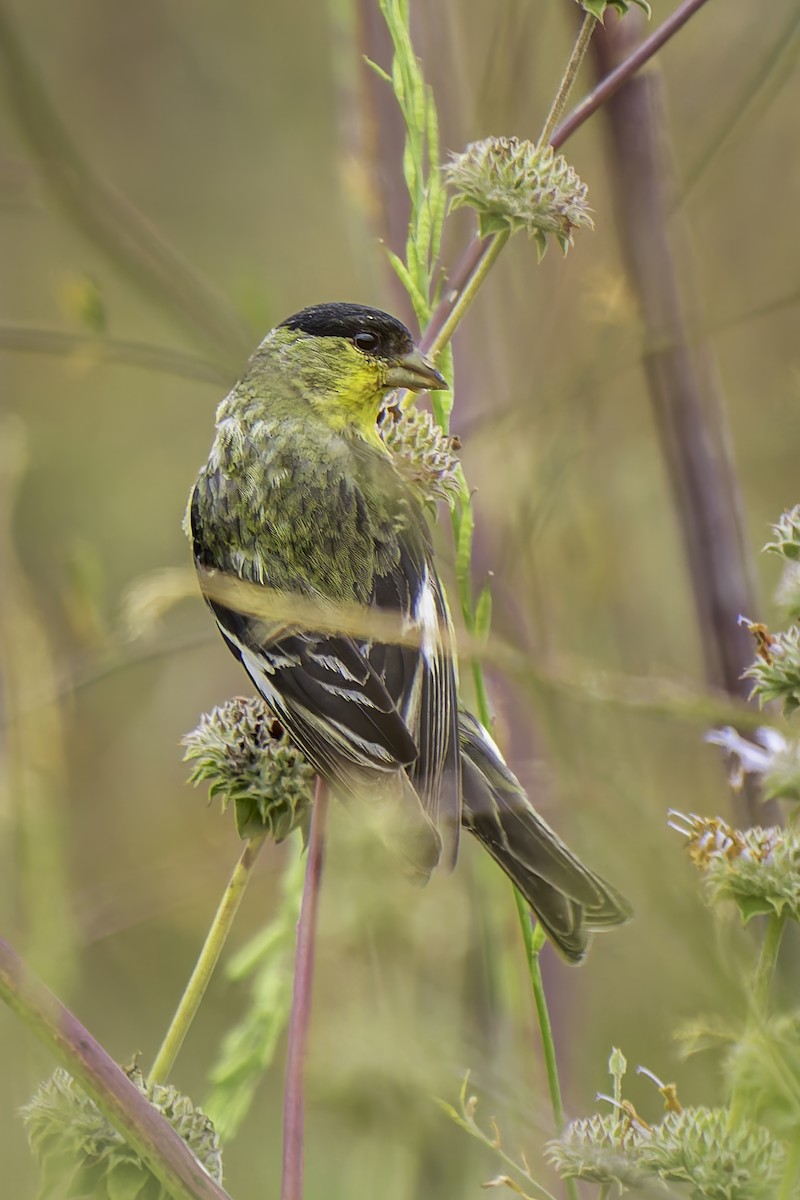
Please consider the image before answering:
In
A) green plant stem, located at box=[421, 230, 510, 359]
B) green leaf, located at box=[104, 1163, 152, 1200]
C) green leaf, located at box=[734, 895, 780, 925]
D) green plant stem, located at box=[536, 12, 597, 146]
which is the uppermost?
green plant stem, located at box=[536, 12, 597, 146]

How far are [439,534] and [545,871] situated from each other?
0.73 meters

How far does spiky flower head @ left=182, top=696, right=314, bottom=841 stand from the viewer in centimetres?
189

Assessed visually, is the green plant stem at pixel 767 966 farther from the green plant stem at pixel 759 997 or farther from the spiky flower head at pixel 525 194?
the spiky flower head at pixel 525 194

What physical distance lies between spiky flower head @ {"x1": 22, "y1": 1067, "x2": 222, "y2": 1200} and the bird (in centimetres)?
50

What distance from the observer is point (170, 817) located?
4680 mm

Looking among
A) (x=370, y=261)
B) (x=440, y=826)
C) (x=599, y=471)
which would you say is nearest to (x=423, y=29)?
(x=370, y=261)

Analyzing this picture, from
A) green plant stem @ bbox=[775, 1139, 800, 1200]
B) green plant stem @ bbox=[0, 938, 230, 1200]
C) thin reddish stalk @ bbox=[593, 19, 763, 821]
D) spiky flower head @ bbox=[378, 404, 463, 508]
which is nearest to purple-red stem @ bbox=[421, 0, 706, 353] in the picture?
spiky flower head @ bbox=[378, 404, 463, 508]

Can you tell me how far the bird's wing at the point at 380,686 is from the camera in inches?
83.5

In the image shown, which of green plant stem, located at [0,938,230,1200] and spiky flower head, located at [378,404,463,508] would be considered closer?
green plant stem, located at [0,938,230,1200]

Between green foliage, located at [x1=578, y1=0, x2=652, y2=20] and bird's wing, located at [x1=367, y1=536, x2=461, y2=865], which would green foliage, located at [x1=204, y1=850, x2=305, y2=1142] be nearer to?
bird's wing, located at [x1=367, y1=536, x2=461, y2=865]

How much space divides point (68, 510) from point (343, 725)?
3784mm

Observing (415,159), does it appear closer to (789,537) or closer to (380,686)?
(789,537)

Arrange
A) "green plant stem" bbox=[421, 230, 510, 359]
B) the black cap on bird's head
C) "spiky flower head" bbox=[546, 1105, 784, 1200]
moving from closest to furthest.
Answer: "spiky flower head" bbox=[546, 1105, 784, 1200] < "green plant stem" bbox=[421, 230, 510, 359] < the black cap on bird's head

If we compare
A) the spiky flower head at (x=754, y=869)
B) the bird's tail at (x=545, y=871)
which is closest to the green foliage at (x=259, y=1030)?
the bird's tail at (x=545, y=871)
